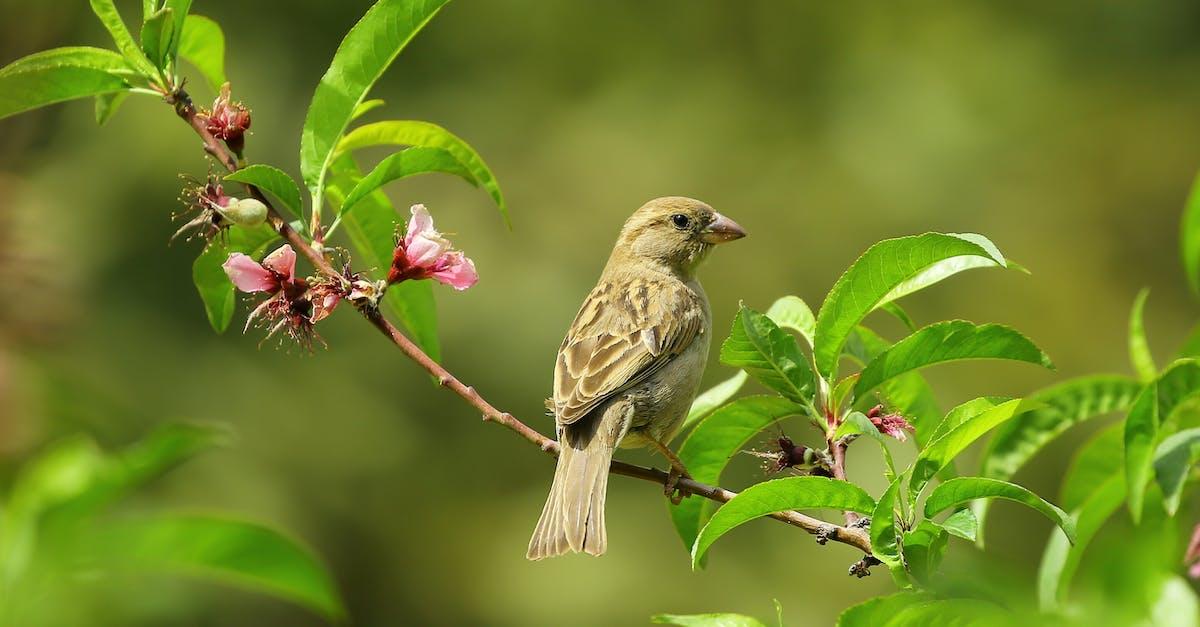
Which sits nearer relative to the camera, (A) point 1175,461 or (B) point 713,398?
(A) point 1175,461

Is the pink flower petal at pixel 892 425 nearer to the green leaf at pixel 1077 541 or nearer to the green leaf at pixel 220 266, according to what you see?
the green leaf at pixel 1077 541

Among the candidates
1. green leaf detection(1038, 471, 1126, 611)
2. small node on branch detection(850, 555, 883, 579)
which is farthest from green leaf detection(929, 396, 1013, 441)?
green leaf detection(1038, 471, 1126, 611)

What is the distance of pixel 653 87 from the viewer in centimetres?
1489

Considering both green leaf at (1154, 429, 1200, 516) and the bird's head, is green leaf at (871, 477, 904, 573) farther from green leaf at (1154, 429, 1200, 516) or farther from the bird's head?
the bird's head

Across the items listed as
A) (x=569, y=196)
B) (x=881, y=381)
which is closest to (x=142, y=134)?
(x=569, y=196)

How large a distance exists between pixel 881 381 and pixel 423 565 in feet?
32.2

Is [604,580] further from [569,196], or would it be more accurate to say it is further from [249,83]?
[249,83]

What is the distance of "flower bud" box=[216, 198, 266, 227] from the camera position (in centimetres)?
300

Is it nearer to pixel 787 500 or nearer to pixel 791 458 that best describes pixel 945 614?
pixel 787 500

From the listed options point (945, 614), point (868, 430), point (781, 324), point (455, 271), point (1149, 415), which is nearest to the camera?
point (945, 614)

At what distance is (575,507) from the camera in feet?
13.2

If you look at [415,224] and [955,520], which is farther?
[415,224]

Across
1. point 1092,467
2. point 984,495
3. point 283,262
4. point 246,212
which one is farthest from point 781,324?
point 246,212

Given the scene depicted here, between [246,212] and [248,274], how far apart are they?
0.57ft
